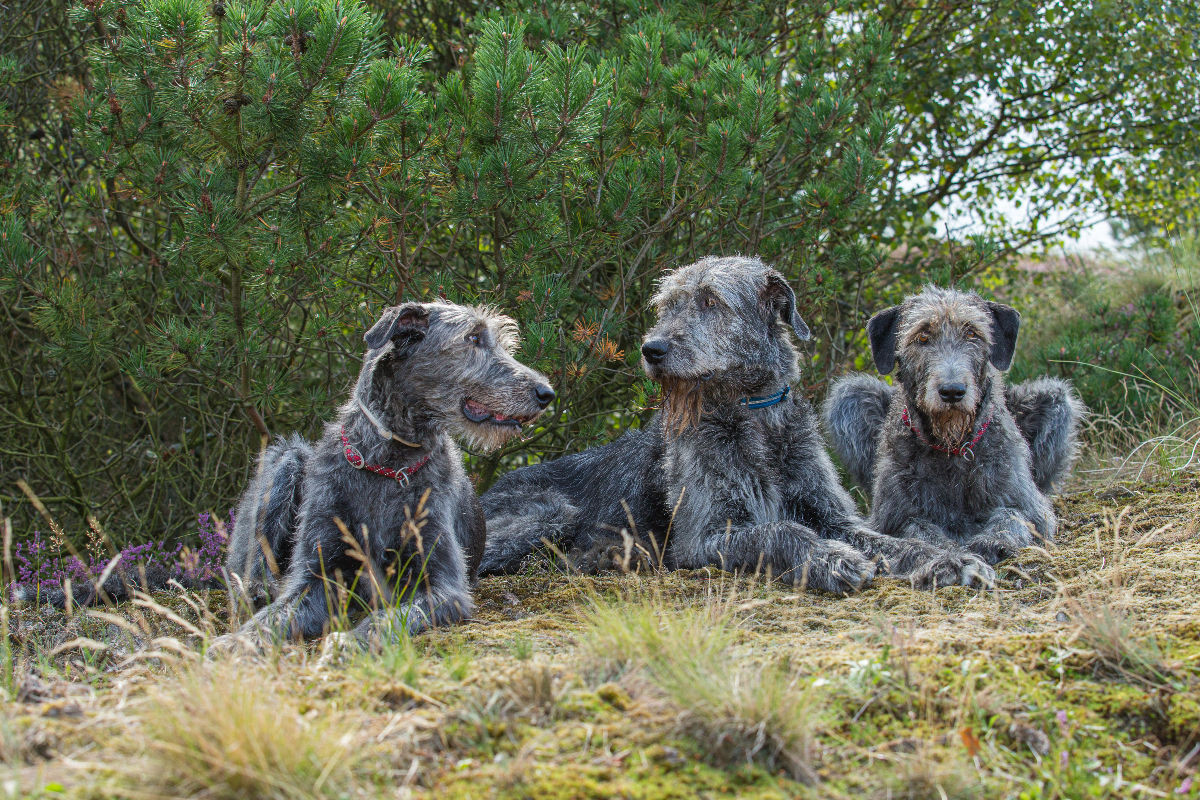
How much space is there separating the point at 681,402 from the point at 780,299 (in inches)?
33.2

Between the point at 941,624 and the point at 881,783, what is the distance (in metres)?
1.39

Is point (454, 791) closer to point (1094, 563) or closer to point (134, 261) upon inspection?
point (1094, 563)

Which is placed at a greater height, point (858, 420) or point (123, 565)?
point (858, 420)

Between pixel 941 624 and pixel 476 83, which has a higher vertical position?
pixel 476 83

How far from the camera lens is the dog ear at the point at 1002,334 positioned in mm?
5523

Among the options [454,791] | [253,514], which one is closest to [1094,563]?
[454,791]

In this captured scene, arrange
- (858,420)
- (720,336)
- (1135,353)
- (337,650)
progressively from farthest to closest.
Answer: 1. (1135,353)
2. (858,420)
3. (720,336)
4. (337,650)

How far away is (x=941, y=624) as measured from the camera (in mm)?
3797

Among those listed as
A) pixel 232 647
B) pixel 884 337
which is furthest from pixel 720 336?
pixel 232 647

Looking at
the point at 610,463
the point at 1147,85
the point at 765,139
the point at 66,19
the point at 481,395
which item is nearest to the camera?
the point at 481,395

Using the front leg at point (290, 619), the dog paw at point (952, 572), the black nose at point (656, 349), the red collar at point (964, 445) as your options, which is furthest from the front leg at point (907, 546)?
the front leg at point (290, 619)

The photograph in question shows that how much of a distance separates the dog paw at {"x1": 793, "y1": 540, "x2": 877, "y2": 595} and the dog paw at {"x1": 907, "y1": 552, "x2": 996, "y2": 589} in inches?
8.8

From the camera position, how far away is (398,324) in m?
4.65

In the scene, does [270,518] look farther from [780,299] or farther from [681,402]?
[780,299]
